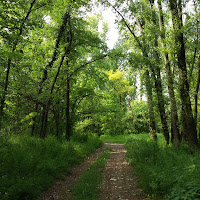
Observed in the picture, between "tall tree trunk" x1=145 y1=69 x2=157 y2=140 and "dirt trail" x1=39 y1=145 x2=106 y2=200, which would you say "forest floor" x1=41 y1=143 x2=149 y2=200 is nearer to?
"dirt trail" x1=39 y1=145 x2=106 y2=200

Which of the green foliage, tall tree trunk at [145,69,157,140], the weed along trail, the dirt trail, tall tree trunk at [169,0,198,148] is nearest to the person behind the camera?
the green foliage

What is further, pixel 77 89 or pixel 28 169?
pixel 77 89

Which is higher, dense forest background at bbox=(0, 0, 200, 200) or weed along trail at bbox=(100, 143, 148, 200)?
dense forest background at bbox=(0, 0, 200, 200)

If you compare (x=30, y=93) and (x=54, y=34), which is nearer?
(x=30, y=93)

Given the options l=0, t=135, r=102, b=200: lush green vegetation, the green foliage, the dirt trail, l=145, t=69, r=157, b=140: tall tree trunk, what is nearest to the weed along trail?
the green foliage

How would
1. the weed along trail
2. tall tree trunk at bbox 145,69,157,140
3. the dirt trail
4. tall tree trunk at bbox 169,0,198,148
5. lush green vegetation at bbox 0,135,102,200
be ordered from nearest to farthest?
1. lush green vegetation at bbox 0,135,102,200
2. the weed along trail
3. the dirt trail
4. tall tree trunk at bbox 169,0,198,148
5. tall tree trunk at bbox 145,69,157,140

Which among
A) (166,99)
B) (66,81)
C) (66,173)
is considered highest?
(66,81)

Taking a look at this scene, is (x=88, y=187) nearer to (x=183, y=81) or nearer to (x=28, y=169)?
(x=28, y=169)

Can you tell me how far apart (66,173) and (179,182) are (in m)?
4.58

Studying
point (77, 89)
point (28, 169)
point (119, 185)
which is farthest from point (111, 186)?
point (77, 89)

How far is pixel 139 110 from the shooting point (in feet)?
116

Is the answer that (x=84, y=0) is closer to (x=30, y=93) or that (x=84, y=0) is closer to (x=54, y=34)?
(x=54, y=34)

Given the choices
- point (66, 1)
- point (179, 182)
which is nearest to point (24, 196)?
point (179, 182)

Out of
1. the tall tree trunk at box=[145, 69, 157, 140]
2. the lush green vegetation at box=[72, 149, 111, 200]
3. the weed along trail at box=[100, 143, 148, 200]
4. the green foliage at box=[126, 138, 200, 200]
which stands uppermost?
the tall tree trunk at box=[145, 69, 157, 140]
